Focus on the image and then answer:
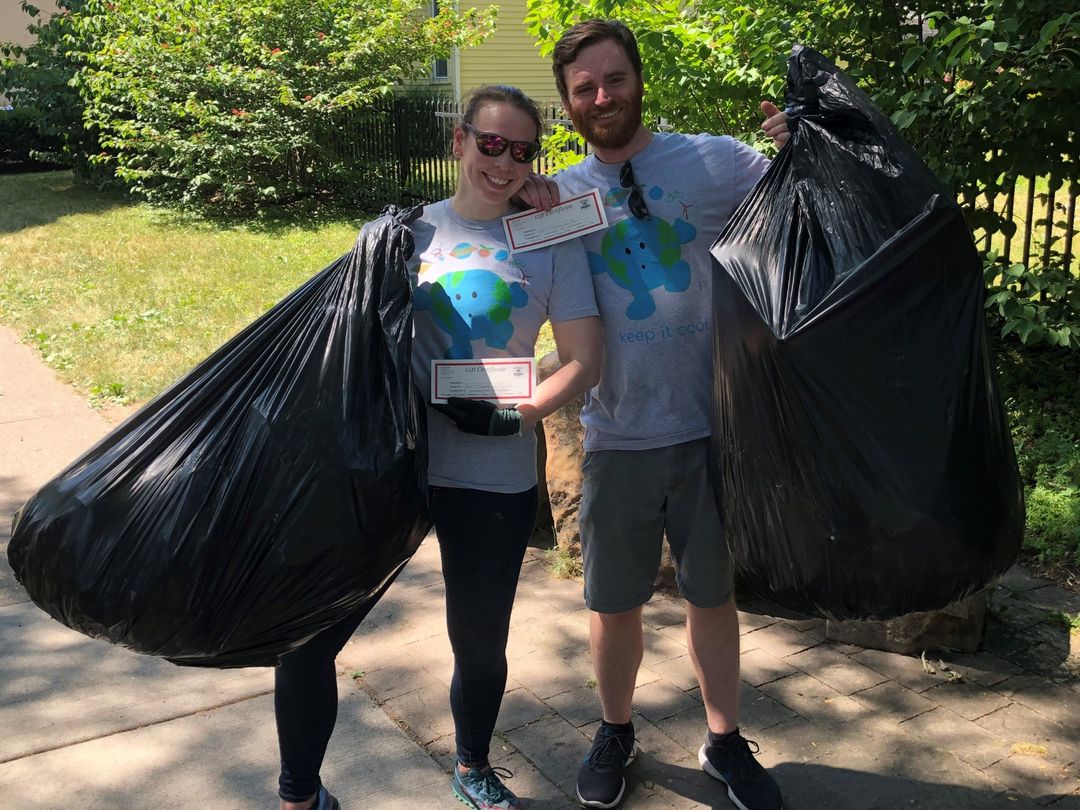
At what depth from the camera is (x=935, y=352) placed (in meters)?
2.00

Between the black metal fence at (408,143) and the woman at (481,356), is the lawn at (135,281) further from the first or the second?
the woman at (481,356)

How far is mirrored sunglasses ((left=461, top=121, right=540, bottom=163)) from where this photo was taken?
2.22 metres

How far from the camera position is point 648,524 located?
254cm

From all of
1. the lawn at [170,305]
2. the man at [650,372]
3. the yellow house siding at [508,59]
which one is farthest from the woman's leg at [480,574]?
the yellow house siding at [508,59]

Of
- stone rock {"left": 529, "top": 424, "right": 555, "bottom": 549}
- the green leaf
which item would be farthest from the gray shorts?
the green leaf

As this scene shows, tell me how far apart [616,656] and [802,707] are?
67 cm

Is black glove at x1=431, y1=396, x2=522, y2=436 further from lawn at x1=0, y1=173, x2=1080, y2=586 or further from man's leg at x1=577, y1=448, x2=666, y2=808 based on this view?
lawn at x1=0, y1=173, x2=1080, y2=586

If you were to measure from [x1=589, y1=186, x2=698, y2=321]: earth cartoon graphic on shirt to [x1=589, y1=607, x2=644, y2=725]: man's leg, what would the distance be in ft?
2.42

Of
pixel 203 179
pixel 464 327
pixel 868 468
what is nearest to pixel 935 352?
pixel 868 468

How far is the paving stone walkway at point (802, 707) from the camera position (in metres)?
2.64

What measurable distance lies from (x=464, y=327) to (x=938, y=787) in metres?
1.58

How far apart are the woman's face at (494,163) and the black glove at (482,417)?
0.43 meters

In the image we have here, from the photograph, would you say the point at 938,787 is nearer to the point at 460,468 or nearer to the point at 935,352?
the point at 935,352

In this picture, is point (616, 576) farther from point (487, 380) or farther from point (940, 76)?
point (940, 76)
